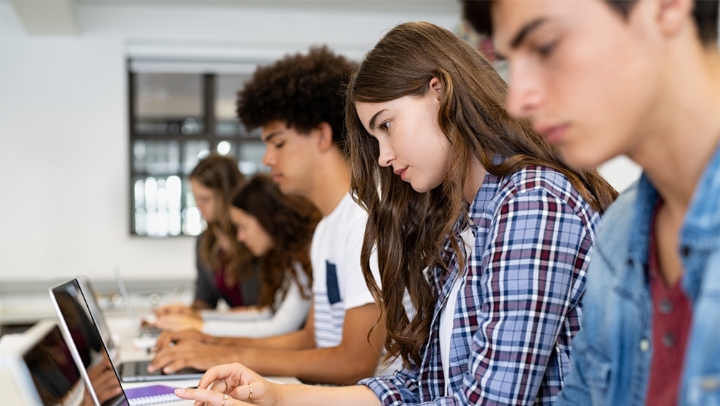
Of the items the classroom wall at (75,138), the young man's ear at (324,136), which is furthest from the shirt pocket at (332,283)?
the classroom wall at (75,138)

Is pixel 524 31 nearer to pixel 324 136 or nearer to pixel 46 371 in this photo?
pixel 46 371

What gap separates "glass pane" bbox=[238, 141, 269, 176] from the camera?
5.84 meters

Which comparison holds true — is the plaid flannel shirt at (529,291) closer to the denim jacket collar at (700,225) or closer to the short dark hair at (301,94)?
the denim jacket collar at (700,225)

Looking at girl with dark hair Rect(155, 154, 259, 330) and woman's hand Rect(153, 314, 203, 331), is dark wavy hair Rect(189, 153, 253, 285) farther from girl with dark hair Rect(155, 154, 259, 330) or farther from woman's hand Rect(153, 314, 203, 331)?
woman's hand Rect(153, 314, 203, 331)

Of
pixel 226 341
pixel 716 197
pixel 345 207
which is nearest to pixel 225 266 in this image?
pixel 226 341

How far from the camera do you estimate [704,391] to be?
62cm

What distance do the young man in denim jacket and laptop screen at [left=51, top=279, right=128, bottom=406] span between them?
0.90 meters

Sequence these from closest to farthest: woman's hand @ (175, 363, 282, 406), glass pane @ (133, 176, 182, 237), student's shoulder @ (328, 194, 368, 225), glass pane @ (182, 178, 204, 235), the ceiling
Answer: woman's hand @ (175, 363, 282, 406), student's shoulder @ (328, 194, 368, 225), the ceiling, glass pane @ (133, 176, 182, 237), glass pane @ (182, 178, 204, 235)

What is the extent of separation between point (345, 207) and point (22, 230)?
406cm

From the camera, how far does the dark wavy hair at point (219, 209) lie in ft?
11.3

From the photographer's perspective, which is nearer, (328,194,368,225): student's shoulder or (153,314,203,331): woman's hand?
(328,194,368,225): student's shoulder

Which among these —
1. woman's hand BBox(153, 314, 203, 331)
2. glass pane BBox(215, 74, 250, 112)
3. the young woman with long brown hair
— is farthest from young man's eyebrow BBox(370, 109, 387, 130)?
glass pane BBox(215, 74, 250, 112)

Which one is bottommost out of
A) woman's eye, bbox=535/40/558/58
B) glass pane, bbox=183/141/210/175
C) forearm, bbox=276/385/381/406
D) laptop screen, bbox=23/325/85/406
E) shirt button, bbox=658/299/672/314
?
forearm, bbox=276/385/381/406

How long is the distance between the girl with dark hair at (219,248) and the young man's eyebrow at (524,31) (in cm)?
269
